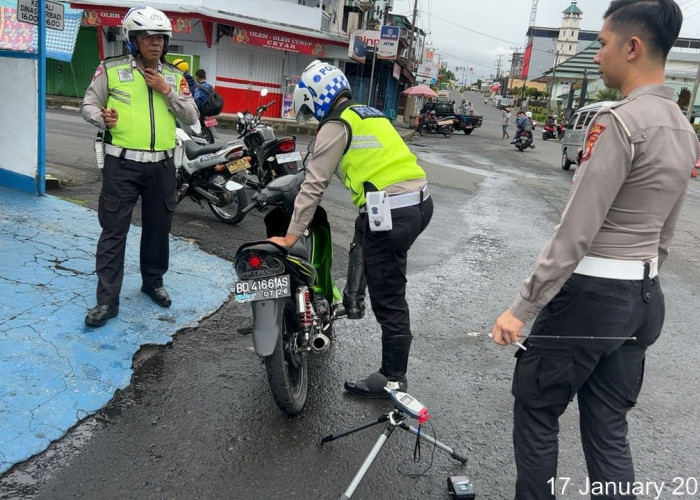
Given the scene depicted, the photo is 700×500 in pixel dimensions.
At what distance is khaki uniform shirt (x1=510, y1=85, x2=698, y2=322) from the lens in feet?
6.09

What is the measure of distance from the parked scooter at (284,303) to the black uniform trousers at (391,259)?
0.34 metres

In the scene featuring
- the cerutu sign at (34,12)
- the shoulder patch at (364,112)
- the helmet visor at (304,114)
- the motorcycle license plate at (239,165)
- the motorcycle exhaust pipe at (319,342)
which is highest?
the cerutu sign at (34,12)

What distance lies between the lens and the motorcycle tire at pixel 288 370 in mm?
2939

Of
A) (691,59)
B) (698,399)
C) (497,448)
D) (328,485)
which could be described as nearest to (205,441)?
(328,485)

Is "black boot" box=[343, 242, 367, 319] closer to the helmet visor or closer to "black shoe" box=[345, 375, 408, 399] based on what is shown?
"black shoe" box=[345, 375, 408, 399]

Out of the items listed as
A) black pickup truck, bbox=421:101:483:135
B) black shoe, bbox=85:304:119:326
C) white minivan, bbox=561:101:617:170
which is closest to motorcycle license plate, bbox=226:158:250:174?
black shoe, bbox=85:304:119:326

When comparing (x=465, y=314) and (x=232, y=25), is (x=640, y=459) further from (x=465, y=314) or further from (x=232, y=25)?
(x=232, y=25)

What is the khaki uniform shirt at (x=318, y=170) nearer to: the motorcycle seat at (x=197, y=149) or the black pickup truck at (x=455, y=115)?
the motorcycle seat at (x=197, y=149)

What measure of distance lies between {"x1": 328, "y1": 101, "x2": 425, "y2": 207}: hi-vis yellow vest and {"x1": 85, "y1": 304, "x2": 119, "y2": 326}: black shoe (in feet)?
6.41

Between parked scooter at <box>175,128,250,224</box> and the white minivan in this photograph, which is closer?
parked scooter at <box>175,128,250,224</box>

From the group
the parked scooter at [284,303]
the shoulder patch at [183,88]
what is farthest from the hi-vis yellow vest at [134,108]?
the parked scooter at [284,303]

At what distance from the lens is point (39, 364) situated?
130 inches

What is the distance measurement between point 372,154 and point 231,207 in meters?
4.12

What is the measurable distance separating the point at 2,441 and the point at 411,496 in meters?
1.91
